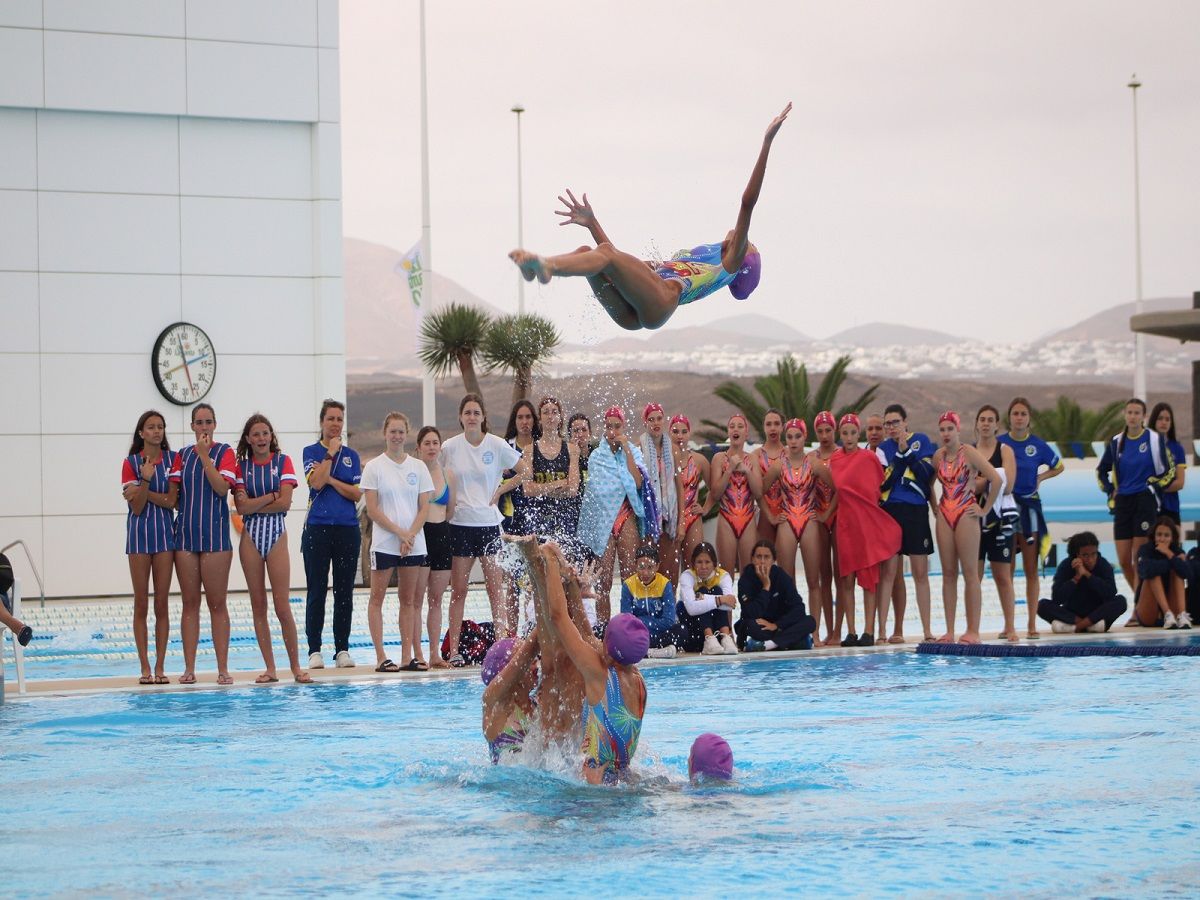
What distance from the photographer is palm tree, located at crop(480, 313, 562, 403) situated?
95.3 feet

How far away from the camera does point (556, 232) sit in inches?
277

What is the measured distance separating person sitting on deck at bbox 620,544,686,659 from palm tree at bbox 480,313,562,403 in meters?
18.3

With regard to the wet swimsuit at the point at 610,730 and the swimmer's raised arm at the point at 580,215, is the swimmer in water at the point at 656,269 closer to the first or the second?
the swimmer's raised arm at the point at 580,215

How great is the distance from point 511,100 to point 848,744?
27904mm

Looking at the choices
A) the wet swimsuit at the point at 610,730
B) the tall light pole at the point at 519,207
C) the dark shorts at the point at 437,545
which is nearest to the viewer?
the wet swimsuit at the point at 610,730

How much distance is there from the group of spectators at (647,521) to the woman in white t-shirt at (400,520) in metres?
0.02

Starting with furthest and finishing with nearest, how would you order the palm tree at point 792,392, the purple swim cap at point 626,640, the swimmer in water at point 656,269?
the palm tree at point 792,392 < the swimmer in water at point 656,269 < the purple swim cap at point 626,640

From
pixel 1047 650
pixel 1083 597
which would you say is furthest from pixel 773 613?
pixel 1083 597

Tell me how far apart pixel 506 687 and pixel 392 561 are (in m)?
3.80

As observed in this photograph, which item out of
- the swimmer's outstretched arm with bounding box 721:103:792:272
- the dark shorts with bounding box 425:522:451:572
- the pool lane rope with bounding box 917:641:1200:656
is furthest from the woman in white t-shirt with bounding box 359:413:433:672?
the pool lane rope with bounding box 917:641:1200:656

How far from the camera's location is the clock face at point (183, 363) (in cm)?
1745

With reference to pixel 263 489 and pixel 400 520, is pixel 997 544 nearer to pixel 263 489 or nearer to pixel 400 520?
pixel 400 520

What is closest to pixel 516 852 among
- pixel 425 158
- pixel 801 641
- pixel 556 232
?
pixel 556 232

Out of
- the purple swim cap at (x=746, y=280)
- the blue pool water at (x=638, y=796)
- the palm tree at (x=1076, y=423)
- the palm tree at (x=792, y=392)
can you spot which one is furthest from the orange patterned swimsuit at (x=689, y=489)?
the palm tree at (x=1076, y=423)
